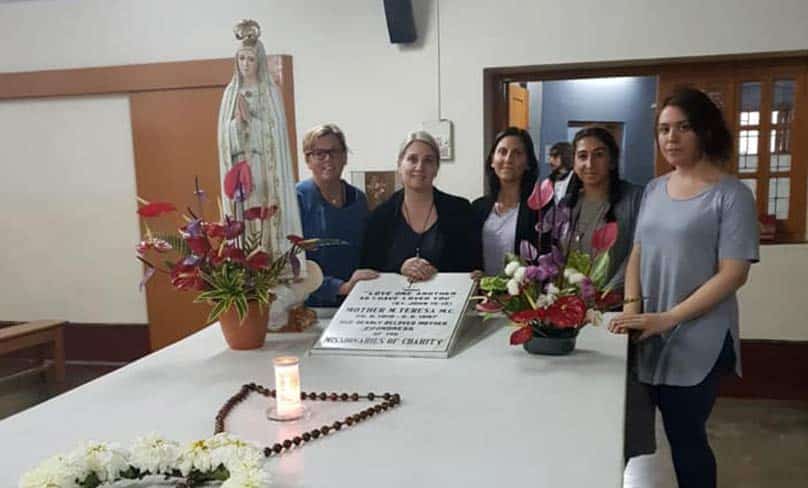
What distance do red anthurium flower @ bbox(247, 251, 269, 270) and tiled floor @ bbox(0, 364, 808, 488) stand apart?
1590mm

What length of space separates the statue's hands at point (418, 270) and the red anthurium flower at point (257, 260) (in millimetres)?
387

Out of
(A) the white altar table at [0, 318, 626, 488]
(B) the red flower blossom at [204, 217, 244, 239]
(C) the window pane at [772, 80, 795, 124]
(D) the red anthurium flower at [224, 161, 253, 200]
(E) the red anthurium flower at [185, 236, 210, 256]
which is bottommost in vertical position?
(A) the white altar table at [0, 318, 626, 488]

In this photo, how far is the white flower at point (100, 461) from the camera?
83 cm

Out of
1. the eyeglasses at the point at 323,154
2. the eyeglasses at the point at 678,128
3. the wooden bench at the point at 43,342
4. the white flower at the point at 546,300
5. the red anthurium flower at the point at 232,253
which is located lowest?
the wooden bench at the point at 43,342

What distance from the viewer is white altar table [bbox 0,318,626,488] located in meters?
0.90

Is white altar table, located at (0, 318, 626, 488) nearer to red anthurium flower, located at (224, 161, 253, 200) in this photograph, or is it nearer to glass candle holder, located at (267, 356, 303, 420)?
glass candle holder, located at (267, 356, 303, 420)

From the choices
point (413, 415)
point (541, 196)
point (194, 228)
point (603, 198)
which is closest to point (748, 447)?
point (603, 198)

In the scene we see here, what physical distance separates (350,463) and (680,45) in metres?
2.55

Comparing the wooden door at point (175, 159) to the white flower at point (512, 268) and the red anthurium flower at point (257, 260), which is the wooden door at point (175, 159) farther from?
the white flower at point (512, 268)

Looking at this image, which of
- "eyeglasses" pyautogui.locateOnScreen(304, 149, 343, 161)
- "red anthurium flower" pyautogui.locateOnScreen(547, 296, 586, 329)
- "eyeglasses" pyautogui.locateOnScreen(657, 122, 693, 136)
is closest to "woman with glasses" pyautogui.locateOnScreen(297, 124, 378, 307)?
"eyeglasses" pyautogui.locateOnScreen(304, 149, 343, 161)

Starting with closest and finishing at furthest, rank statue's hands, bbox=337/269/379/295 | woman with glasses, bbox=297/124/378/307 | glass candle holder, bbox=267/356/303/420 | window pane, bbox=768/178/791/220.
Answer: glass candle holder, bbox=267/356/303/420 → statue's hands, bbox=337/269/379/295 → woman with glasses, bbox=297/124/378/307 → window pane, bbox=768/178/791/220

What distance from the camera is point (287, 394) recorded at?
112 cm

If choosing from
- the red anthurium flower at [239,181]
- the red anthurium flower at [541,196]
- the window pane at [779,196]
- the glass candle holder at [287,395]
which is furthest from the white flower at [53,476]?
the window pane at [779,196]

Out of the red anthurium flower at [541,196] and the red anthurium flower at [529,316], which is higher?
the red anthurium flower at [541,196]
